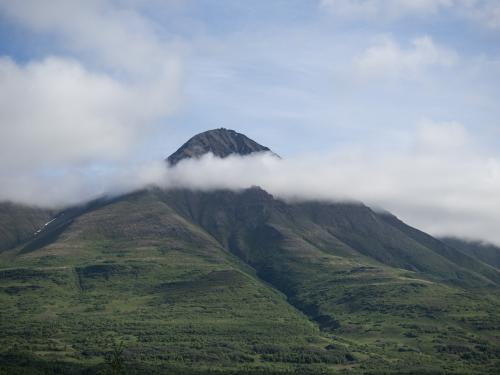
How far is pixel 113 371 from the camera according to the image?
182250mm
